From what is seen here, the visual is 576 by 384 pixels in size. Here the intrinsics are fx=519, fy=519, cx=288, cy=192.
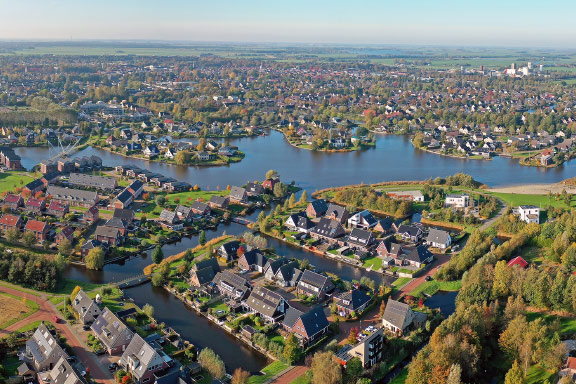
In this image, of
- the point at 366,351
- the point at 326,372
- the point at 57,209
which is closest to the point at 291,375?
the point at 326,372

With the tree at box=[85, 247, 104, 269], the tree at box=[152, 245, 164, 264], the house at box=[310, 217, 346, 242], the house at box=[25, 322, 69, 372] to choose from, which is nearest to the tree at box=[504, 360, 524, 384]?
the house at box=[25, 322, 69, 372]

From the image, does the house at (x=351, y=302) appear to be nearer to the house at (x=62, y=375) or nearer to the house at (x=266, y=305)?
the house at (x=266, y=305)

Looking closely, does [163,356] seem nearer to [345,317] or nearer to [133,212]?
[345,317]

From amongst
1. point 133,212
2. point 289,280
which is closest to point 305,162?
point 133,212

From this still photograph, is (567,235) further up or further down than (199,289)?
further up

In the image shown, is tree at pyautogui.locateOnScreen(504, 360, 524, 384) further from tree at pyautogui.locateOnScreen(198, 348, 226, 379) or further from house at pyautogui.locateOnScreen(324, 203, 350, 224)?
house at pyautogui.locateOnScreen(324, 203, 350, 224)

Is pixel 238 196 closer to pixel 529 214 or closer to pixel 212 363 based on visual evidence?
pixel 529 214

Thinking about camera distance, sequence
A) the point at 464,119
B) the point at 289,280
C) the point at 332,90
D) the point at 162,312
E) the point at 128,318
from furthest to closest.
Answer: the point at 332,90, the point at 464,119, the point at 289,280, the point at 162,312, the point at 128,318
